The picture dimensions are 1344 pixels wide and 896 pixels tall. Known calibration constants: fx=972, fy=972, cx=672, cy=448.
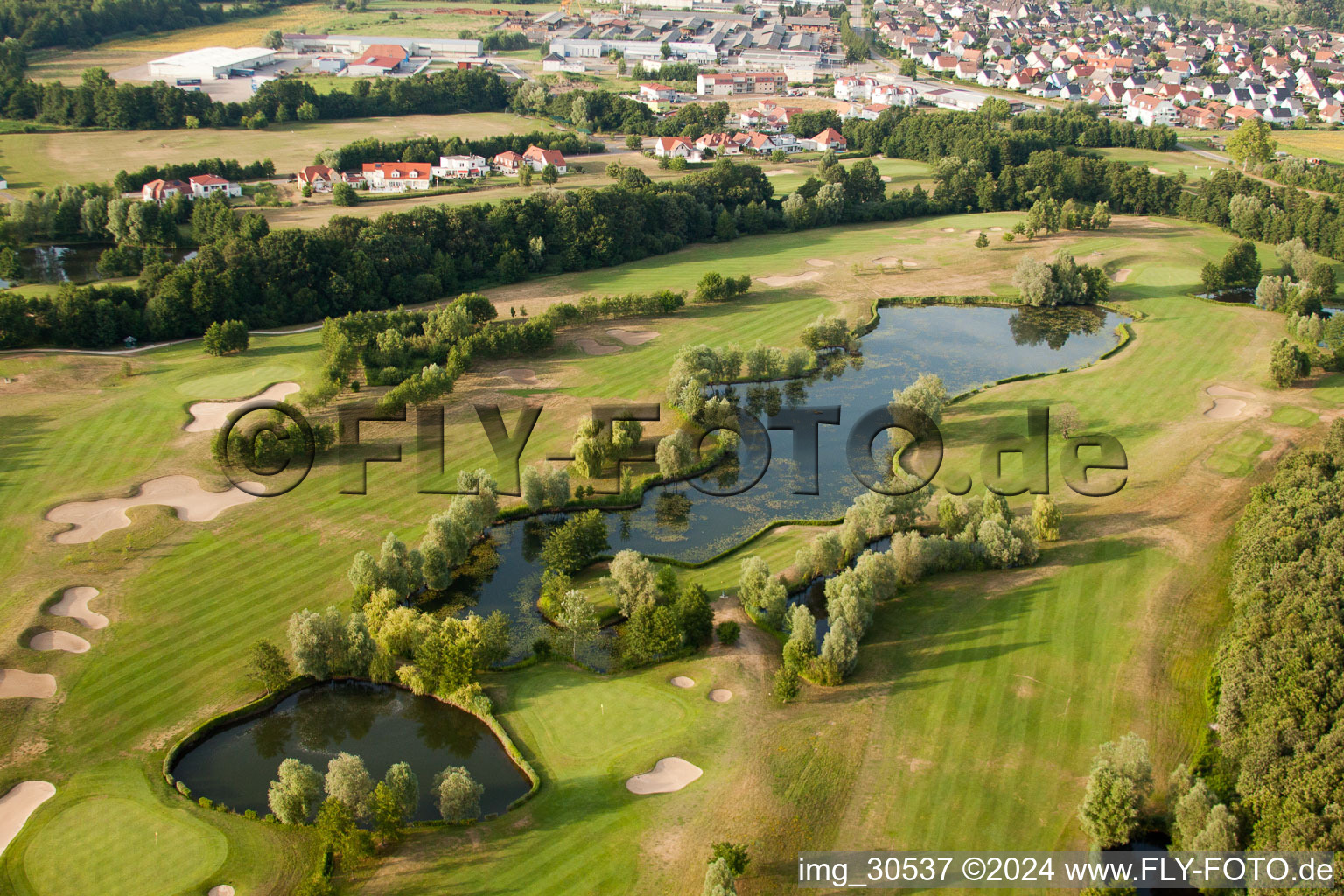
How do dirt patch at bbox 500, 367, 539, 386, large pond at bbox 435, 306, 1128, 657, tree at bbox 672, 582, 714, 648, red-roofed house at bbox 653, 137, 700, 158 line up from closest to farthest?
1. tree at bbox 672, 582, 714, 648
2. large pond at bbox 435, 306, 1128, 657
3. dirt patch at bbox 500, 367, 539, 386
4. red-roofed house at bbox 653, 137, 700, 158

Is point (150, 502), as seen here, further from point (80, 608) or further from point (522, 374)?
point (522, 374)

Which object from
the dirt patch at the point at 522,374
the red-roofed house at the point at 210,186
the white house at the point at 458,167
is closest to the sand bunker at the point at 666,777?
the dirt patch at the point at 522,374

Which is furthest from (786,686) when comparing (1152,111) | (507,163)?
(1152,111)

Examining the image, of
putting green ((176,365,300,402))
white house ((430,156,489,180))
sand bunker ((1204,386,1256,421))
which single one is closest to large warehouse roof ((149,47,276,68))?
white house ((430,156,489,180))

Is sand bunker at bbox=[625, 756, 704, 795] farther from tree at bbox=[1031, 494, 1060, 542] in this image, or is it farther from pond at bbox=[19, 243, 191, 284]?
pond at bbox=[19, 243, 191, 284]

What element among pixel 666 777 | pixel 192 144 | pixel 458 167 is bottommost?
pixel 666 777

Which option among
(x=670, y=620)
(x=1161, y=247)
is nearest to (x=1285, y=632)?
(x=670, y=620)
